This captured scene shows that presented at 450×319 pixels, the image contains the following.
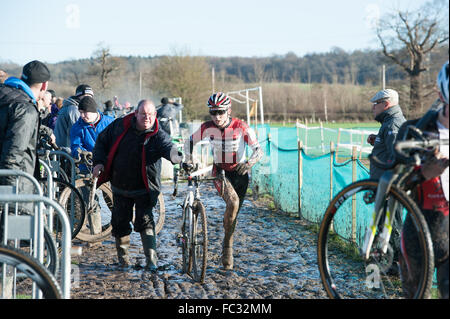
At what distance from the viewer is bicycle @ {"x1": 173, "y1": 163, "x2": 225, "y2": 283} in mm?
6008

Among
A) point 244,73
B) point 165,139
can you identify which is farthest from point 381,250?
point 244,73

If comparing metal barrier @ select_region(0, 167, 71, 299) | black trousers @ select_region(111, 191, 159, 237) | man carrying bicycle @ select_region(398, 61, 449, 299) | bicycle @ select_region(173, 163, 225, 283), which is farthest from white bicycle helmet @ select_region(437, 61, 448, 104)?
black trousers @ select_region(111, 191, 159, 237)

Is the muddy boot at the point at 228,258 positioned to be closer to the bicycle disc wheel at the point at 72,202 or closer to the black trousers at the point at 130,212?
the black trousers at the point at 130,212

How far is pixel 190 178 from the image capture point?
6227mm

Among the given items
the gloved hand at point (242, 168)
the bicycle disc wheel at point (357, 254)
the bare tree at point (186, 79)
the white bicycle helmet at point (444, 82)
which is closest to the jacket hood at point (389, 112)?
the bicycle disc wheel at point (357, 254)

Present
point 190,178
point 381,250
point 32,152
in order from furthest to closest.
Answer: point 190,178
point 32,152
point 381,250

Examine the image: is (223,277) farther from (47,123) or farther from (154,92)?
(154,92)

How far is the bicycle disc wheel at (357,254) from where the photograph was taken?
330 cm

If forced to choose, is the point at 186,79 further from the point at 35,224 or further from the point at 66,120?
the point at 35,224

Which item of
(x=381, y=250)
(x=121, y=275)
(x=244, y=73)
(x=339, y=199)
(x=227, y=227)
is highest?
(x=244, y=73)

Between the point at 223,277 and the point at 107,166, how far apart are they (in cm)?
190

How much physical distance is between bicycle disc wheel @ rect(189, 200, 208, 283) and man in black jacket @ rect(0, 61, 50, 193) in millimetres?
1812

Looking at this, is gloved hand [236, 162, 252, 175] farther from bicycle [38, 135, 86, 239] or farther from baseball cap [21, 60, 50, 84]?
baseball cap [21, 60, 50, 84]
